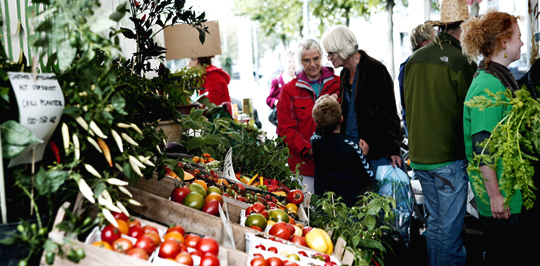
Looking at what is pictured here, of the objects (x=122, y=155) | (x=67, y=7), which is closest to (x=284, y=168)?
(x=122, y=155)

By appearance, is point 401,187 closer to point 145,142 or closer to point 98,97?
point 145,142

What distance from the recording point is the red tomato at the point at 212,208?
188cm

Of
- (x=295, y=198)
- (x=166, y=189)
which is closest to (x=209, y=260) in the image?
(x=166, y=189)

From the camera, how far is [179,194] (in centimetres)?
191

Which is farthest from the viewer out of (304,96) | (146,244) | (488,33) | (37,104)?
(304,96)

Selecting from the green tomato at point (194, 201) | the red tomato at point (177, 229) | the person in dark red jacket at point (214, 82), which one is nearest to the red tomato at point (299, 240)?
the green tomato at point (194, 201)

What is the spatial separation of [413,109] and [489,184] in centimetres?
73

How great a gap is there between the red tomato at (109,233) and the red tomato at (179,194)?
18.5 inches

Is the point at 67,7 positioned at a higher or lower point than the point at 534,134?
higher

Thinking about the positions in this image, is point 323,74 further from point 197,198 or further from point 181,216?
point 181,216

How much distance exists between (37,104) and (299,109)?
3072 mm

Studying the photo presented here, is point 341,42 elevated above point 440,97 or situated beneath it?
elevated above

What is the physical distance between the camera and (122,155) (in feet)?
4.83

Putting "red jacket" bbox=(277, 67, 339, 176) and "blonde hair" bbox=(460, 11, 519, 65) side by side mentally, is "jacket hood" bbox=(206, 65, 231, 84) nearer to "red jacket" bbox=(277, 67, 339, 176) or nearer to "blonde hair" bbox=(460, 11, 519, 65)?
"red jacket" bbox=(277, 67, 339, 176)
